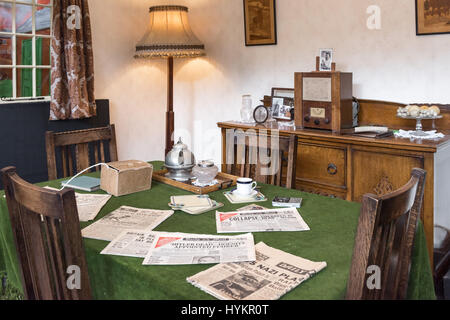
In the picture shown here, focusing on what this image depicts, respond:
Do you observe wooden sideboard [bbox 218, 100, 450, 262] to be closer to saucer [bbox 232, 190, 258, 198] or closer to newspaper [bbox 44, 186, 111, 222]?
saucer [bbox 232, 190, 258, 198]

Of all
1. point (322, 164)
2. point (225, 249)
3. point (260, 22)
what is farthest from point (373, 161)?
point (260, 22)

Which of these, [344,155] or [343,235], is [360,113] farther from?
[343,235]

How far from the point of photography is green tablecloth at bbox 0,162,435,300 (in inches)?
45.3

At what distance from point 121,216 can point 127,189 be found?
320mm

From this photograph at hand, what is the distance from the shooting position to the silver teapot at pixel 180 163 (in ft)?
7.14

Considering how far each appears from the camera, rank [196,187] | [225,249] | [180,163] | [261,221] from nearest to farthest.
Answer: [225,249], [261,221], [196,187], [180,163]

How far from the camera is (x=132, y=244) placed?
1.42 meters

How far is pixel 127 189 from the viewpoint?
6.62ft

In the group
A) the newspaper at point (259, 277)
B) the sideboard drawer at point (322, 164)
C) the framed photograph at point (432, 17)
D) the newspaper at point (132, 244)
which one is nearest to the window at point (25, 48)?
the sideboard drawer at point (322, 164)

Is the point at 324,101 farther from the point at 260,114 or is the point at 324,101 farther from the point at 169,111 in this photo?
the point at 169,111

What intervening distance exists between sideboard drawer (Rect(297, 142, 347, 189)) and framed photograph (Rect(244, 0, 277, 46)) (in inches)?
45.1

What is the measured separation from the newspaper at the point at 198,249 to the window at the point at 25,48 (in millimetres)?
2442

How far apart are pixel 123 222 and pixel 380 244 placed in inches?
36.9
